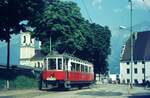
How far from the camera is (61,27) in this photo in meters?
54.4

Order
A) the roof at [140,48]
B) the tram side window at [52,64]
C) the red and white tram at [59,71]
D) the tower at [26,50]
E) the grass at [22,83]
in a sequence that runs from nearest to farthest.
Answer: the red and white tram at [59,71] < the tram side window at [52,64] < the grass at [22,83] < the roof at [140,48] < the tower at [26,50]

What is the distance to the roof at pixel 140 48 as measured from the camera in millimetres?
105000

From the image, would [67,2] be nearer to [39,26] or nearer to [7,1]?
[39,26]

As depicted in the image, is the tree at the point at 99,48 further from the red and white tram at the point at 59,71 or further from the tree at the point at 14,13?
the red and white tram at the point at 59,71

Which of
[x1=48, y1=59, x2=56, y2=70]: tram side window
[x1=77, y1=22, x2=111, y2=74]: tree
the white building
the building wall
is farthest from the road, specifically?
the white building

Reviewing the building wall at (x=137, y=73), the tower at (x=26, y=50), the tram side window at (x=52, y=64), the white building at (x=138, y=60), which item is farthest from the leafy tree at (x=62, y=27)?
the tower at (x=26, y=50)

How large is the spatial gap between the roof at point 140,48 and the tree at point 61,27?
160 ft

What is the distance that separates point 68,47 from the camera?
5731 cm

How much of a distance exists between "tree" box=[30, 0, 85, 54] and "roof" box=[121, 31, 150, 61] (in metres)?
48.7

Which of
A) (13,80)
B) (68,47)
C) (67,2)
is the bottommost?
(13,80)

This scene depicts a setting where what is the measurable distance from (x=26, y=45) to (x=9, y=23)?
85.2m

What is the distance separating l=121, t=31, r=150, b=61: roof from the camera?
10500 centimetres

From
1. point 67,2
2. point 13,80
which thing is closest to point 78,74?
point 13,80

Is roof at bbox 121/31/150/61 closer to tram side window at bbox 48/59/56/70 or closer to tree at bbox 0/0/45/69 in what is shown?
tree at bbox 0/0/45/69
